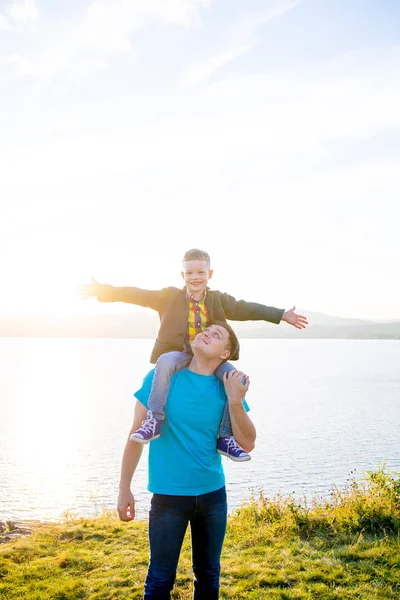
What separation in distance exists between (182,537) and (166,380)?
1005 mm

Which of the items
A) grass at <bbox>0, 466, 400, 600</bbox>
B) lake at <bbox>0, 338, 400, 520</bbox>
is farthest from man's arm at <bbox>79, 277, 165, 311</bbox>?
lake at <bbox>0, 338, 400, 520</bbox>

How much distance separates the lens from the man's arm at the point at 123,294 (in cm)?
490

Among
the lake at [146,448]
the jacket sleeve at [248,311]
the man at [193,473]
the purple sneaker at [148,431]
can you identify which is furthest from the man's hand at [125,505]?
the lake at [146,448]

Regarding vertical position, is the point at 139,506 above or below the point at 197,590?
below

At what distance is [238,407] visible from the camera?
3.47 m

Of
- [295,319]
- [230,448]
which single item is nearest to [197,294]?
[295,319]

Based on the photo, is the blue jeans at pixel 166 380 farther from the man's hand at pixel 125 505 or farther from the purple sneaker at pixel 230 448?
the man's hand at pixel 125 505

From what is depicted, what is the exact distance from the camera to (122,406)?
52.9 meters

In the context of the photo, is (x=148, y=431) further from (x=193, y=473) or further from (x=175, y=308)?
(x=175, y=308)

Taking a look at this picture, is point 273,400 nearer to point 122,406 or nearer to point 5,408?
point 122,406

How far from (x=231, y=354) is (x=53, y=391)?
70.7m

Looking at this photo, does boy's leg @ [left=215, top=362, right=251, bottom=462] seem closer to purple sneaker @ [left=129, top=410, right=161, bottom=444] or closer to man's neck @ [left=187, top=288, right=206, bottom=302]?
purple sneaker @ [left=129, top=410, right=161, bottom=444]

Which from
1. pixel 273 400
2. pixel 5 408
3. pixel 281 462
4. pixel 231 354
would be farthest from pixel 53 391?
pixel 231 354

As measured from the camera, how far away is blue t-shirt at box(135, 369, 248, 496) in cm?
340
